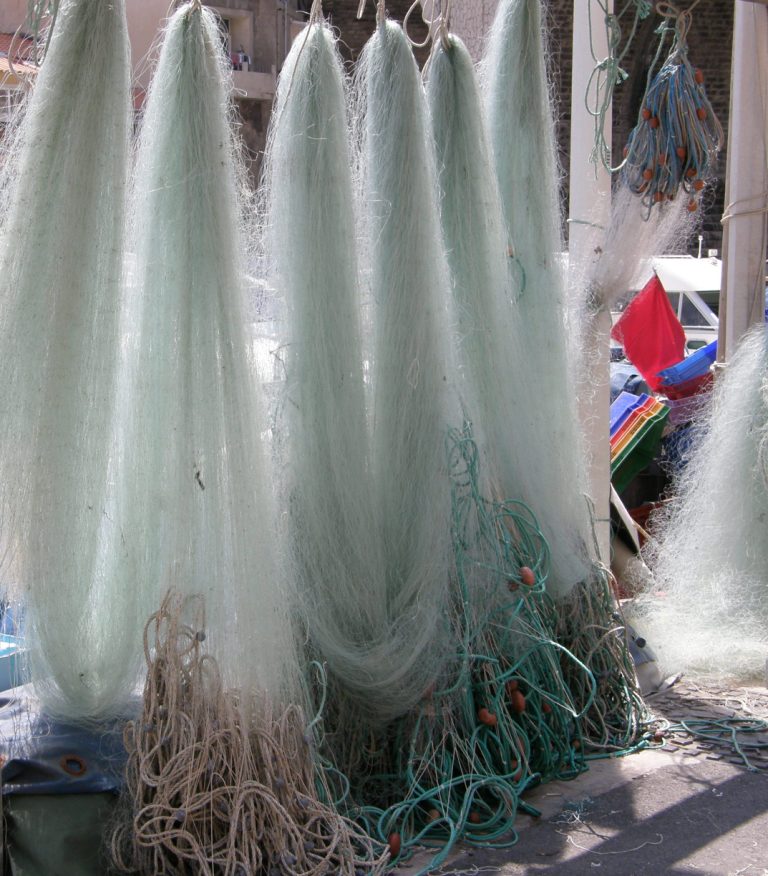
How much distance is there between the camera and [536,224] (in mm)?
4570

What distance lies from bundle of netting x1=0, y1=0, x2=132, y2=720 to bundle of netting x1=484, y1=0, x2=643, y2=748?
66.6 inches

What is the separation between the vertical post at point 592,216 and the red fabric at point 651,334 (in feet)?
19.8

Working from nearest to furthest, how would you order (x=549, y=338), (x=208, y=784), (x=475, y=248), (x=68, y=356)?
(x=208, y=784), (x=68, y=356), (x=475, y=248), (x=549, y=338)

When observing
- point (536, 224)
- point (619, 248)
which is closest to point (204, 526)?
point (536, 224)

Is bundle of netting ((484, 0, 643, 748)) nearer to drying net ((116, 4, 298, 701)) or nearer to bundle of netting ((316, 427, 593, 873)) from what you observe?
bundle of netting ((316, 427, 593, 873))

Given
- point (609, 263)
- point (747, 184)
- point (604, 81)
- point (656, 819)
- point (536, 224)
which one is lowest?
point (656, 819)

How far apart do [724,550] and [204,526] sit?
3.31m

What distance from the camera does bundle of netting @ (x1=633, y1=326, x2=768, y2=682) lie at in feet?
18.1

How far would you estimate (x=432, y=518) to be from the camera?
384 centimetres

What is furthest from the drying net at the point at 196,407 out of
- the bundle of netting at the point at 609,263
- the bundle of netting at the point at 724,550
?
the bundle of netting at the point at 724,550

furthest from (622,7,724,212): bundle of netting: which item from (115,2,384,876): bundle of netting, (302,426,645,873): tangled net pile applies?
(115,2,384,876): bundle of netting

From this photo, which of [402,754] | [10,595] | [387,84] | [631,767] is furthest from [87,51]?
[631,767]

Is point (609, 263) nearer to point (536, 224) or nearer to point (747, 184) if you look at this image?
point (536, 224)

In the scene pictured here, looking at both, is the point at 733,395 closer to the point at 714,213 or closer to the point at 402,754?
the point at 402,754
